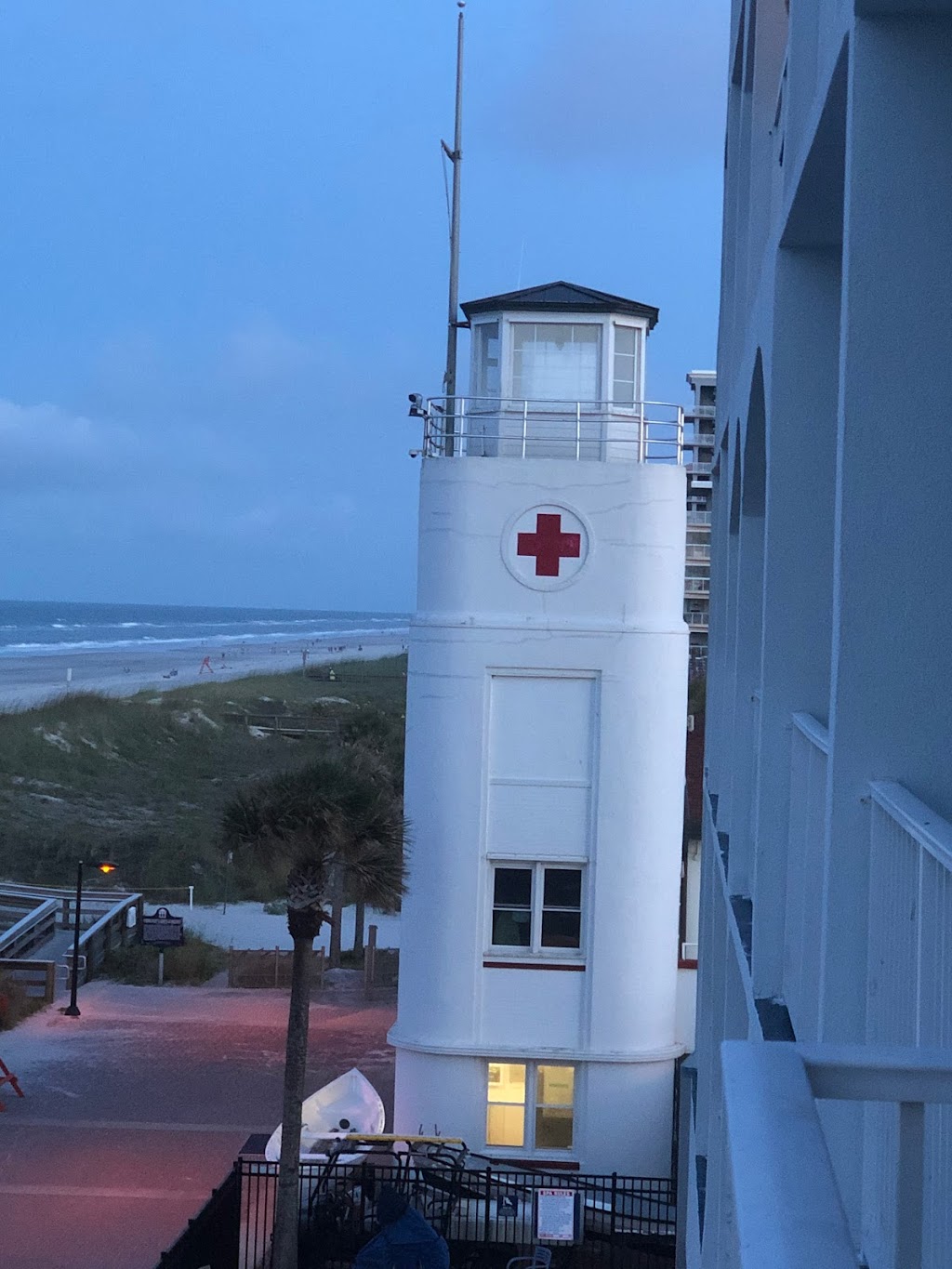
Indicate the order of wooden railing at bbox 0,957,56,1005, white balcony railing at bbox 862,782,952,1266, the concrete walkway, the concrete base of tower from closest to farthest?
white balcony railing at bbox 862,782,952,1266 → the concrete walkway → the concrete base of tower → wooden railing at bbox 0,957,56,1005

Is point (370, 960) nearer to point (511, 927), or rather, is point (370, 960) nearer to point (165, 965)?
point (165, 965)

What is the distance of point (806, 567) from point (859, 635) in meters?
2.05

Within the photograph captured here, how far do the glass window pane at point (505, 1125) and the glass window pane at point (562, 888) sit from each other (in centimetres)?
231

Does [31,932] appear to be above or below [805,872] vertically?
below

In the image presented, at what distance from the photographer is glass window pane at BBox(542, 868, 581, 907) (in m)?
16.3

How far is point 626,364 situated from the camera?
17.0 meters

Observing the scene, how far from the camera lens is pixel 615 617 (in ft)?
52.9

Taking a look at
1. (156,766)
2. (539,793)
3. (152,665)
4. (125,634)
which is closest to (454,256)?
(539,793)

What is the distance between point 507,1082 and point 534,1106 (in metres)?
0.40

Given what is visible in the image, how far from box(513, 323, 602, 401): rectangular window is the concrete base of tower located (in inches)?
301

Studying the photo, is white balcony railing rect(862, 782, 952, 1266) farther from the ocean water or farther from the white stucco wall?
the ocean water

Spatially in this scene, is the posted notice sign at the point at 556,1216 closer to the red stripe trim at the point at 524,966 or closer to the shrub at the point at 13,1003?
the red stripe trim at the point at 524,966

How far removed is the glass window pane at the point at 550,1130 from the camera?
16.0 m

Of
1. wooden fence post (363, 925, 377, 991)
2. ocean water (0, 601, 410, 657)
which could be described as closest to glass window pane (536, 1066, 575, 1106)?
wooden fence post (363, 925, 377, 991)
